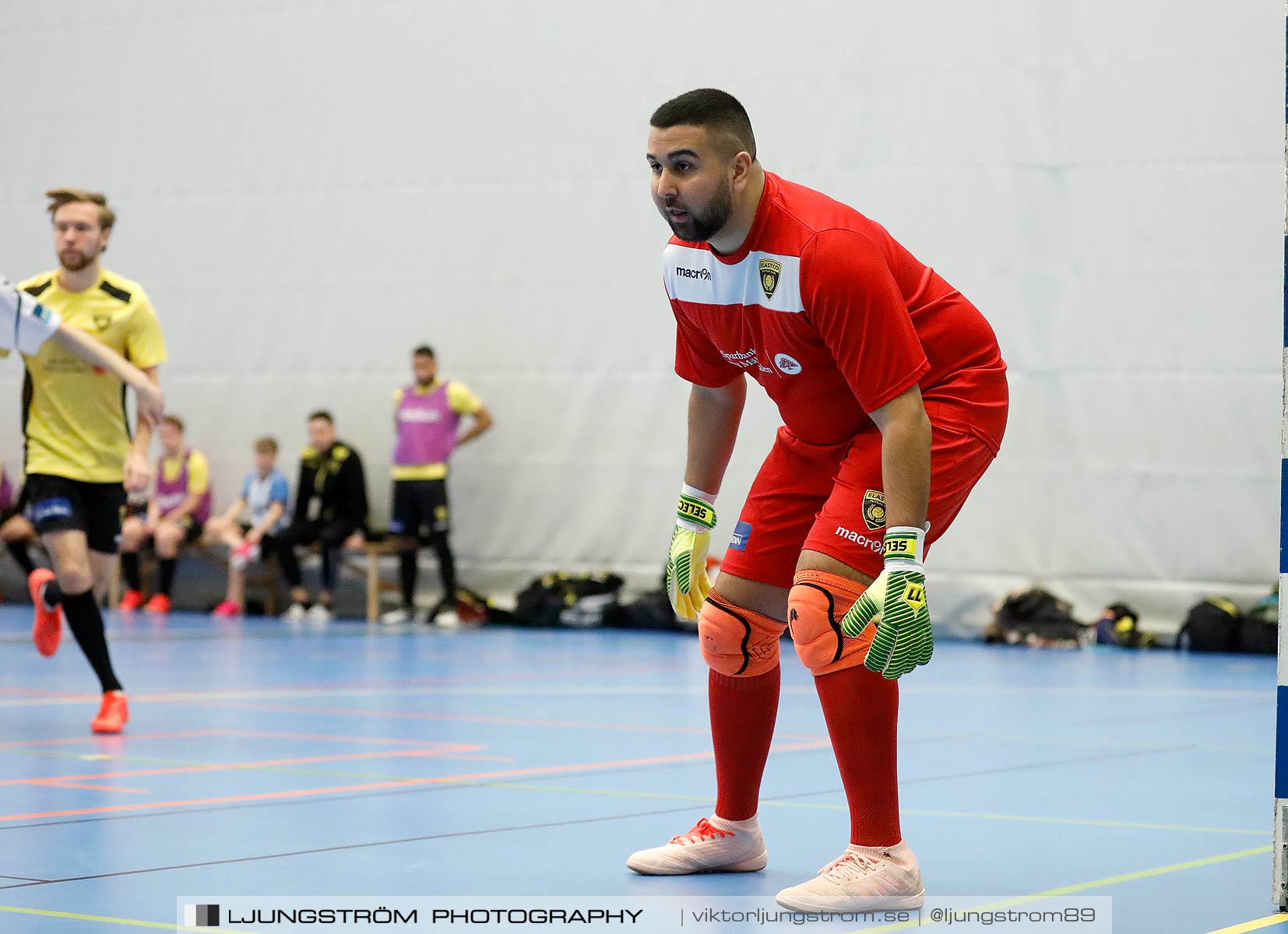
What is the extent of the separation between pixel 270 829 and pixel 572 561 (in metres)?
11.0

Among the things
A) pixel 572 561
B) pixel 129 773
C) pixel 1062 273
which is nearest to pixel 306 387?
A: pixel 572 561

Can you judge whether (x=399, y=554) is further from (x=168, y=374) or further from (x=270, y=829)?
(x=270, y=829)

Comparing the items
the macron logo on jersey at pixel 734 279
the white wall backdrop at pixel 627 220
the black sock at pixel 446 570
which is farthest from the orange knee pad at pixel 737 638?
the black sock at pixel 446 570

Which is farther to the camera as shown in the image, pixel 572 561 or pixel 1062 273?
pixel 572 561

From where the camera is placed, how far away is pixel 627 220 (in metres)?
15.4

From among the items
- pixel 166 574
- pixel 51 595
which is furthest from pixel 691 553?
pixel 166 574

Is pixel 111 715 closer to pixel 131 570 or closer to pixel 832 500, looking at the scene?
pixel 832 500

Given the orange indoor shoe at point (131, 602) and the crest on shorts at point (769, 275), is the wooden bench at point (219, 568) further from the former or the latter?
the crest on shorts at point (769, 275)

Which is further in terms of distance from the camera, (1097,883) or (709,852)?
(709,852)

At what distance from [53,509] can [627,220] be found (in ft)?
28.8

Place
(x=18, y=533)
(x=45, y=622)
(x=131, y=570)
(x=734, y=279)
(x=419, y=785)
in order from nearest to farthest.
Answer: (x=734, y=279)
(x=419, y=785)
(x=45, y=622)
(x=18, y=533)
(x=131, y=570)

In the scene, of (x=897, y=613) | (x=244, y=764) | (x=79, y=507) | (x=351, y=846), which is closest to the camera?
(x=897, y=613)

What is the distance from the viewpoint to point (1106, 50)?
1361 centimetres

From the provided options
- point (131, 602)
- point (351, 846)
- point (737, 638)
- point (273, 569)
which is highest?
point (737, 638)
